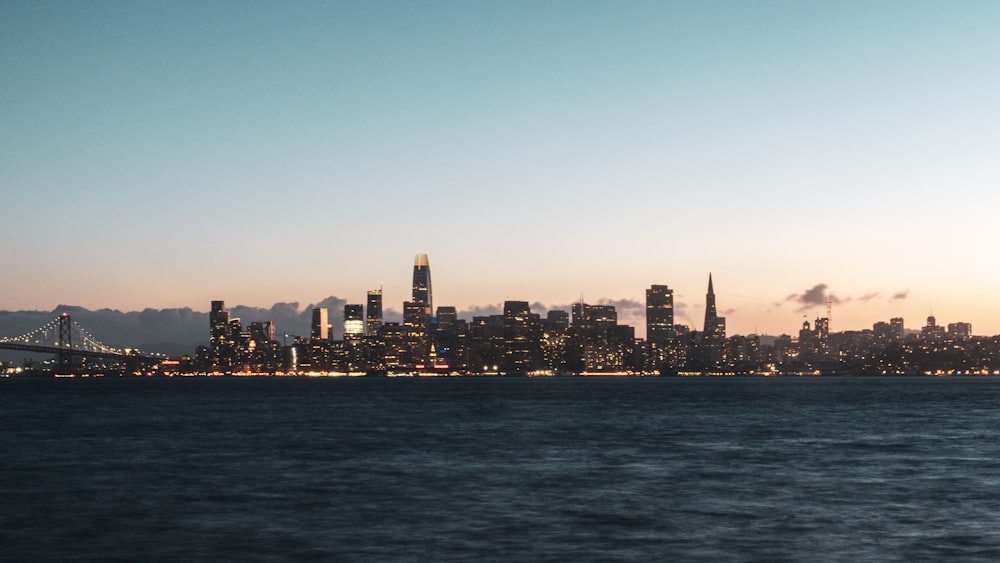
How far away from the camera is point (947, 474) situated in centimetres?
4859

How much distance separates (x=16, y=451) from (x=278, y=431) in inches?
893

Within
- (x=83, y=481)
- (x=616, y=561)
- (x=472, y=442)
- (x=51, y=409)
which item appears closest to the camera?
(x=616, y=561)

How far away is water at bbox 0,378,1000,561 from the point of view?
29234 millimetres

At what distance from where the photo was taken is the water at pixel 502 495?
29234mm

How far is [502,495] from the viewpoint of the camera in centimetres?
4044

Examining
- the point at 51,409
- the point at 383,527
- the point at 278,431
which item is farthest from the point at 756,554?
the point at 51,409

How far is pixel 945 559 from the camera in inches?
1071

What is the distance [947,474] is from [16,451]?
5615 centimetres

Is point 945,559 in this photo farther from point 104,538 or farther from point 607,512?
point 104,538

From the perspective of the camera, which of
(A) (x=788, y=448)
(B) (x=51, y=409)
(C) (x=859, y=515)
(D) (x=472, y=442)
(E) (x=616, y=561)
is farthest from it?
(B) (x=51, y=409)

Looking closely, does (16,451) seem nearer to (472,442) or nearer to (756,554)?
(472,442)

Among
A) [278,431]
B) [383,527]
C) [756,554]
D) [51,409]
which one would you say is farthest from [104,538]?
[51,409]

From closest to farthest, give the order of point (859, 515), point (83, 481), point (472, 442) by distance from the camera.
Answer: point (859, 515)
point (83, 481)
point (472, 442)

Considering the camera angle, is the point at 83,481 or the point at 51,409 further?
the point at 51,409
